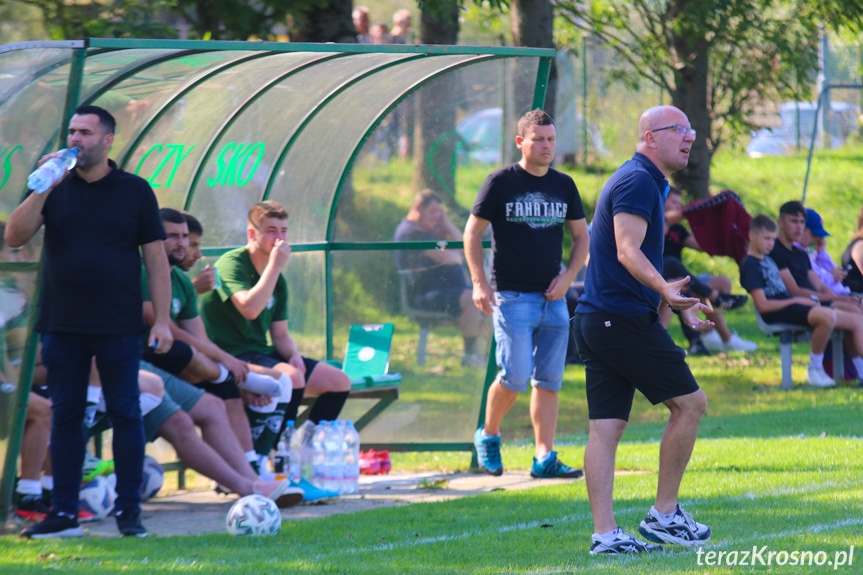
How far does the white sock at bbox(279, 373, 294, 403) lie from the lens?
281 inches

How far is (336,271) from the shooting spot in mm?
9078

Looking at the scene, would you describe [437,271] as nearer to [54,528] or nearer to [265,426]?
[265,426]

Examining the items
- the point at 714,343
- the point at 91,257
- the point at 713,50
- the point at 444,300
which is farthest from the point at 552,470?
the point at 713,50

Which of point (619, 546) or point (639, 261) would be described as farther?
point (619, 546)

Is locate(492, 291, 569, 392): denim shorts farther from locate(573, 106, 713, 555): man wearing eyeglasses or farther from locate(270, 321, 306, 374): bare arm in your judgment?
locate(573, 106, 713, 555): man wearing eyeglasses

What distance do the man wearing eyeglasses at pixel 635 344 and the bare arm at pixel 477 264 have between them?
7.31 ft

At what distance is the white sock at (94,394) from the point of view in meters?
6.06

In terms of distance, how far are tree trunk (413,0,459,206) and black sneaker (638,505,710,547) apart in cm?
391

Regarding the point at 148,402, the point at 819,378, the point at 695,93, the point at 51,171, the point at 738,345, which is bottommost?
the point at 738,345

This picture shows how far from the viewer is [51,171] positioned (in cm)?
524

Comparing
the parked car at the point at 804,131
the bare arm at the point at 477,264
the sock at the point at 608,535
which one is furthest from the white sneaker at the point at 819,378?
the parked car at the point at 804,131

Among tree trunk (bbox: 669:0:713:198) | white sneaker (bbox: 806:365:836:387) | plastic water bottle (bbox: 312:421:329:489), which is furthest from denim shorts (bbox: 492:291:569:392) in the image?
tree trunk (bbox: 669:0:713:198)

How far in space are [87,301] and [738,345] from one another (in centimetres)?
1015

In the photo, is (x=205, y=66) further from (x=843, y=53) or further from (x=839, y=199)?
(x=843, y=53)
